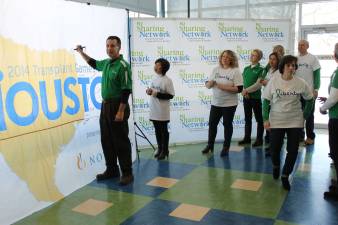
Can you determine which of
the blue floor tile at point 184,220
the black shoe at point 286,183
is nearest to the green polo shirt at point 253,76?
the black shoe at point 286,183

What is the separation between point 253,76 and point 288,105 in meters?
1.83

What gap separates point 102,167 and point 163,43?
218cm

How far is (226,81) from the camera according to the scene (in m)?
4.73

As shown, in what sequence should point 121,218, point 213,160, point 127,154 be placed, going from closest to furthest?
point 121,218
point 127,154
point 213,160

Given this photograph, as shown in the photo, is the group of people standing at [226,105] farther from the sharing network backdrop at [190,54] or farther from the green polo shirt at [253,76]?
the sharing network backdrop at [190,54]

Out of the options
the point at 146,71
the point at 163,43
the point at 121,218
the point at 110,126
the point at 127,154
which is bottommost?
the point at 121,218

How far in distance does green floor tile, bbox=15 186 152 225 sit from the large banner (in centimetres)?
11

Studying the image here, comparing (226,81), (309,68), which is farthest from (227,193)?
(309,68)

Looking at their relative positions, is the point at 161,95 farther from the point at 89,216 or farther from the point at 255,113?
the point at 89,216

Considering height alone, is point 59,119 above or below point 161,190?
above

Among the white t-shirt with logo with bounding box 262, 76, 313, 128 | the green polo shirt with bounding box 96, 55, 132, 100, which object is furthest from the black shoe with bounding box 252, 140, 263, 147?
the green polo shirt with bounding box 96, 55, 132, 100

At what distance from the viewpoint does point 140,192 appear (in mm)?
3582

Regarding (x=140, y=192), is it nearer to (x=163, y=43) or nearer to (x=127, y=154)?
(x=127, y=154)

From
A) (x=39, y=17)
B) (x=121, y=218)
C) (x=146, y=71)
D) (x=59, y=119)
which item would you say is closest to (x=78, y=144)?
(x=59, y=119)
